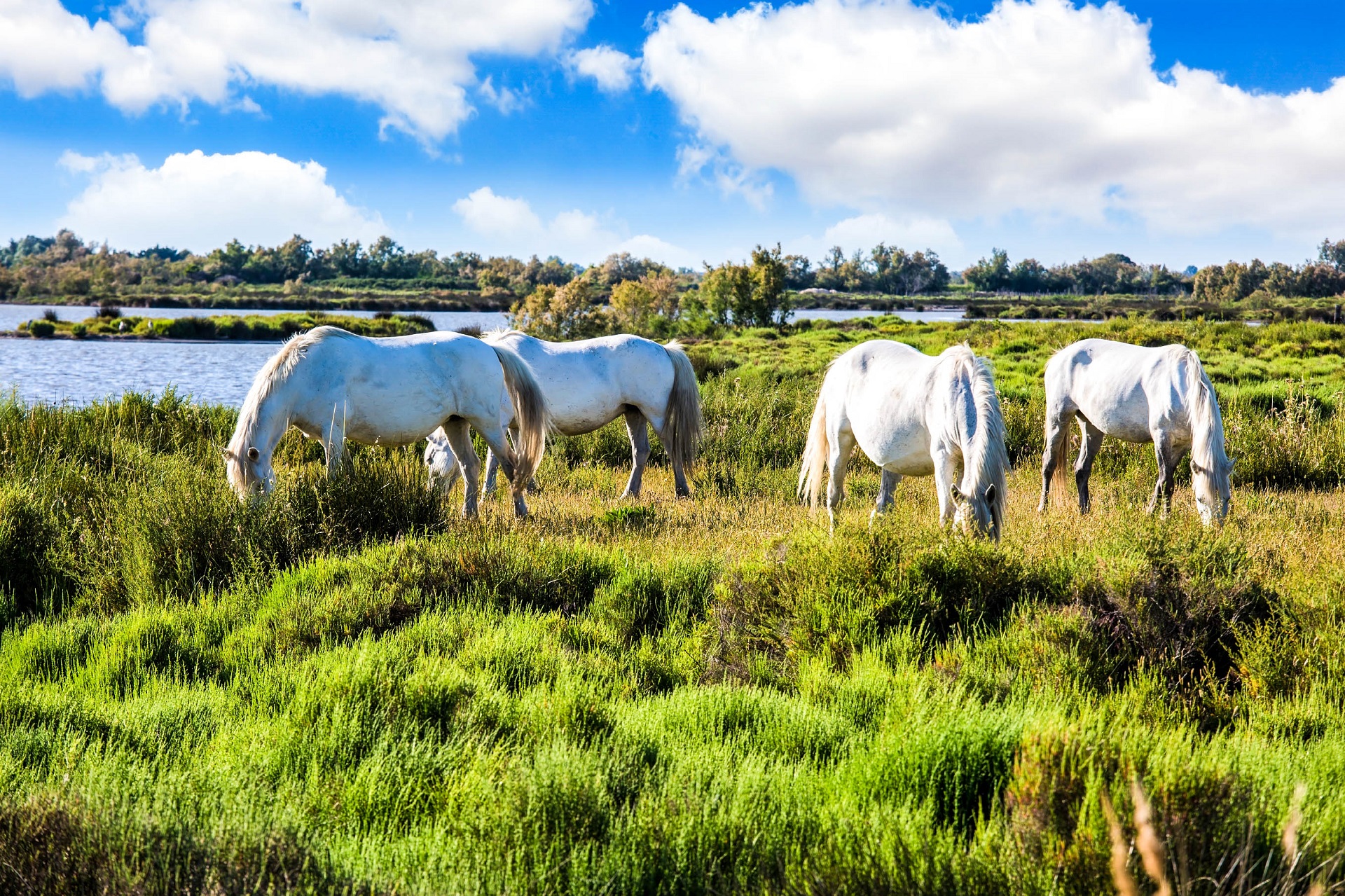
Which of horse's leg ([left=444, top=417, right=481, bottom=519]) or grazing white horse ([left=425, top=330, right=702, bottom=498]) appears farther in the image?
grazing white horse ([left=425, top=330, right=702, bottom=498])

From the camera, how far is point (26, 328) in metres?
45.1

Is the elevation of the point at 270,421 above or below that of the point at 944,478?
above

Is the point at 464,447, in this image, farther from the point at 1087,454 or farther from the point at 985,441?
the point at 1087,454

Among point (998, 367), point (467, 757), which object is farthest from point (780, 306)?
point (467, 757)

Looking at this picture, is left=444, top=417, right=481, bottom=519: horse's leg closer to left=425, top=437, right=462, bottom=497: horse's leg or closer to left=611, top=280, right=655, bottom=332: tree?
left=425, top=437, right=462, bottom=497: horse's leg

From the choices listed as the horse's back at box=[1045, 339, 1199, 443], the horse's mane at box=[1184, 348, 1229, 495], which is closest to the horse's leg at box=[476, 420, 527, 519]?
the horse's back at box=[1045, 339, 1199, 443]

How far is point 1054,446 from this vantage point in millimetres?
9305

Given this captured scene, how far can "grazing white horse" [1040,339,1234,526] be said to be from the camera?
700cm

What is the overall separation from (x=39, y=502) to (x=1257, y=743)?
830cm

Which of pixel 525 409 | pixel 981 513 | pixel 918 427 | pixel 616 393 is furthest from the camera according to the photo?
pixel 616 393

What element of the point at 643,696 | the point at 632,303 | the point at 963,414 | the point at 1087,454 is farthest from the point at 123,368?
the point at 643,696

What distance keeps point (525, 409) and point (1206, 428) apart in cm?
615

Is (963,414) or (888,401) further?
(888,401)

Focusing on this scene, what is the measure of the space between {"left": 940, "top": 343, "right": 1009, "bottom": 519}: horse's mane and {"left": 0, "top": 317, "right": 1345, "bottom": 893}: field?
50cm
